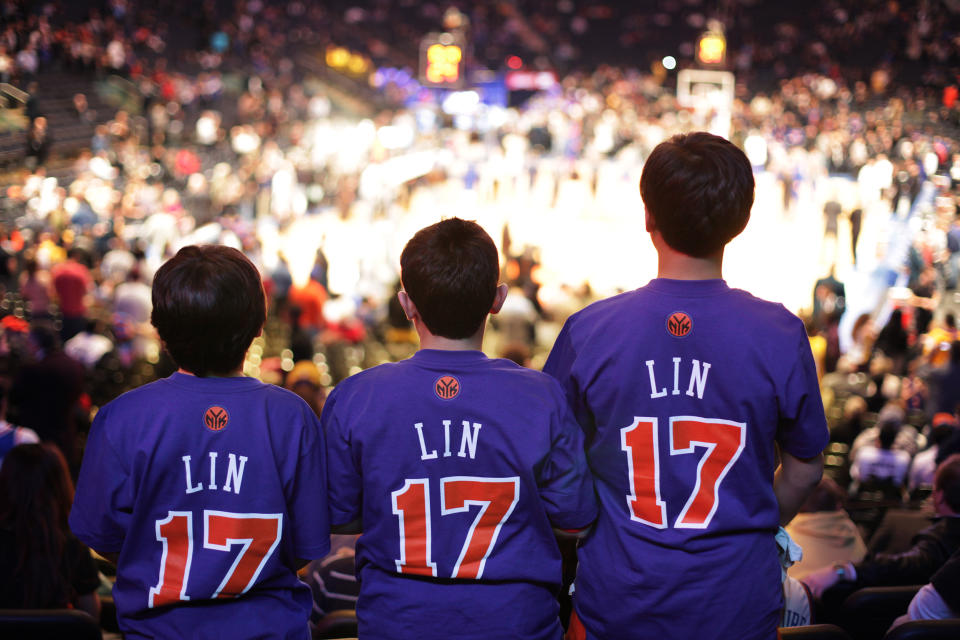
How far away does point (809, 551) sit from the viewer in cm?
385

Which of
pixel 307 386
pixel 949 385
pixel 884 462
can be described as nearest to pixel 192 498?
pixel 307 386

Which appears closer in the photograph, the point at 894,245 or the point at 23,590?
the point at 23,590

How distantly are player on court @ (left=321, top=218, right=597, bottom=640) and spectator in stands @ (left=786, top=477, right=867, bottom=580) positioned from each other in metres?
2.12

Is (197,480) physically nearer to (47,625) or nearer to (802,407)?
(47,625)

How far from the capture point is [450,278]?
2.09m

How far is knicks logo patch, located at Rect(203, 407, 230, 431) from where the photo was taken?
2.12 metres

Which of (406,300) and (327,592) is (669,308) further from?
(327,592)

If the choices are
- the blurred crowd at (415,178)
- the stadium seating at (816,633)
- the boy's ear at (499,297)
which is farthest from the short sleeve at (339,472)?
the blurred crowd at (415,178)

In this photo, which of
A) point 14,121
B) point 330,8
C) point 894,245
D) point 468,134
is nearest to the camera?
point 894,245

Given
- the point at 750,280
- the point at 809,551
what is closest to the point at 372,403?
the point at 809,551

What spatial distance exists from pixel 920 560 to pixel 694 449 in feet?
6.46

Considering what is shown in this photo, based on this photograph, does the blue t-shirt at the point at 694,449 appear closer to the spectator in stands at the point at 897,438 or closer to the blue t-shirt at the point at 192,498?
the blue t-shirt at the point at 192,498

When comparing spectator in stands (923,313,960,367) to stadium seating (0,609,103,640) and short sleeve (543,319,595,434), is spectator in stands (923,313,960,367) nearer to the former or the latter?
short sleeve (543,319,595,434)

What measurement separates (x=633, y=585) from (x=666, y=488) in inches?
8.9
